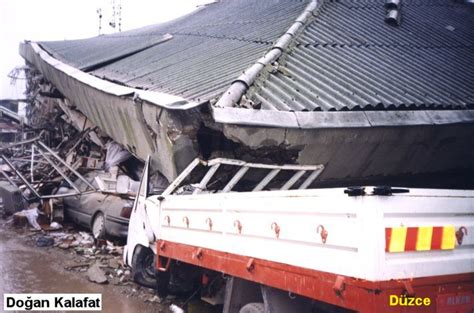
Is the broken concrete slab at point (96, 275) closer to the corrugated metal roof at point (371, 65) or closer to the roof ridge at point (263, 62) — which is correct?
the roof ridge at point (263, 62)

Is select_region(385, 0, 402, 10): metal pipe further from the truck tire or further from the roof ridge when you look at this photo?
the truck tire

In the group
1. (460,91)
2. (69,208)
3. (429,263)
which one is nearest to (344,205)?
(429,263)

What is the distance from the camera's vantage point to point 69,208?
10508 mm

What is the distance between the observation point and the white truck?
260cm

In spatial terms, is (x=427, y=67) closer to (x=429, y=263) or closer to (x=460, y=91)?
(x=460, y=91)

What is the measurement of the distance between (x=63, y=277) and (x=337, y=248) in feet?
18.2

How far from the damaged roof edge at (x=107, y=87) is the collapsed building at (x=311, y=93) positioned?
37mm

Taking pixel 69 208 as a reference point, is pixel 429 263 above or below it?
above

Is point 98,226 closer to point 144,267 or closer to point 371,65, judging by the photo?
point 144,267

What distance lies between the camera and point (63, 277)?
7.06m

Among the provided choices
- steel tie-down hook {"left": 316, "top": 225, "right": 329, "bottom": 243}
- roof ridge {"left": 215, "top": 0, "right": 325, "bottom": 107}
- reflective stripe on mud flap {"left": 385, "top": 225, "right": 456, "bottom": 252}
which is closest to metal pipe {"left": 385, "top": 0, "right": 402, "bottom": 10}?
roof ridge {"left": 215, "top": 0, "right": 325, "bottom": 107}

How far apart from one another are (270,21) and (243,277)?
23.9 feet

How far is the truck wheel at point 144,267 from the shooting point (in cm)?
625

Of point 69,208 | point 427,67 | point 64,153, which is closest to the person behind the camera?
point 427,67
